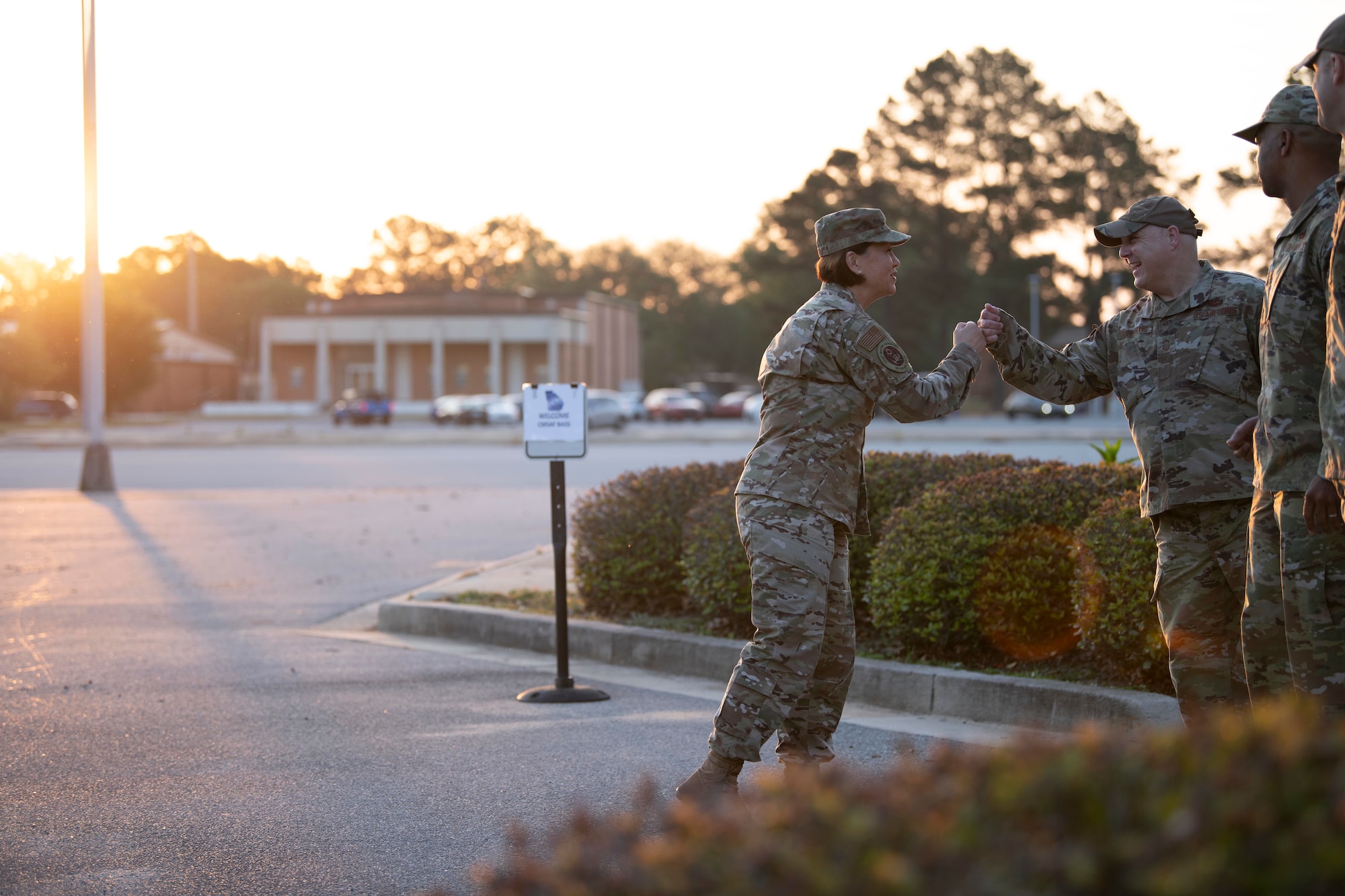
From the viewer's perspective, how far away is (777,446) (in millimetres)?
4496

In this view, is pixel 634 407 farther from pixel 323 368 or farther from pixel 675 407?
pixel 323 368

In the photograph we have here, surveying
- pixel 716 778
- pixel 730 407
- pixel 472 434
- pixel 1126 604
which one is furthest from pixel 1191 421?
pixel 730 407

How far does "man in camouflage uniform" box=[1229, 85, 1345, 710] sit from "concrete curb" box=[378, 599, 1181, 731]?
3.85ft

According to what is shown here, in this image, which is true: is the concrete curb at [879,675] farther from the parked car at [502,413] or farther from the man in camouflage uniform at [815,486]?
the parked car at [502,413]

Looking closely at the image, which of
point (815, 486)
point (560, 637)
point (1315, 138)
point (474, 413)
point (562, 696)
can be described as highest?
point (1315, 138)

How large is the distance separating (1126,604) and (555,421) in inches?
118

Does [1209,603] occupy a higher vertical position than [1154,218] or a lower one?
lower

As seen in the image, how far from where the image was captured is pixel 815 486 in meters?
4.41

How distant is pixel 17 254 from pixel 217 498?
1914 inches

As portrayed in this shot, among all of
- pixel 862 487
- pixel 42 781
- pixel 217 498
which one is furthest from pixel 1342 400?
pixel 217 498

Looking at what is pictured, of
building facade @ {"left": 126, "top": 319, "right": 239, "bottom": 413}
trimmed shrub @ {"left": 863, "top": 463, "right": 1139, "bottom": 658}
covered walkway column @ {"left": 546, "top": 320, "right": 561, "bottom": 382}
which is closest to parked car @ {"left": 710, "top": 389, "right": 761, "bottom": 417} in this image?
covered walkway column @ {"left": 546, "top": 320, "right": 561, "bottom": 382}

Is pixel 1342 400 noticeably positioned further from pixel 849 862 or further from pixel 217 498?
pixel 217 498

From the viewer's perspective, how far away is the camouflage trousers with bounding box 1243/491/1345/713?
328cm

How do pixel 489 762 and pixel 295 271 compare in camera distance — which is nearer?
pixel 489 762
